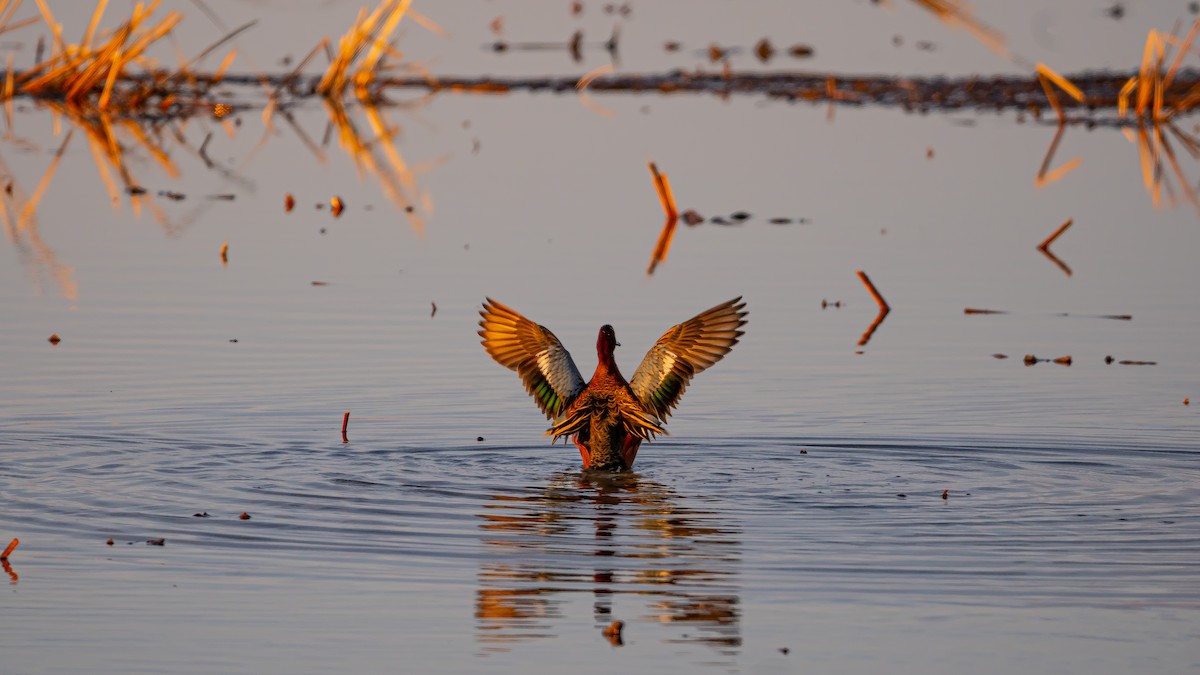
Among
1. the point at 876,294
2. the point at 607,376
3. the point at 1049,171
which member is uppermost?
the point at 1049,171

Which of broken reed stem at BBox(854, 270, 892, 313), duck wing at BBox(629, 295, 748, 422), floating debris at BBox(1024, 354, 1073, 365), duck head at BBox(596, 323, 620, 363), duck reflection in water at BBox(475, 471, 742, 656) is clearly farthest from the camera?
broken reed stem at BBox(854, 270, 892, 313)

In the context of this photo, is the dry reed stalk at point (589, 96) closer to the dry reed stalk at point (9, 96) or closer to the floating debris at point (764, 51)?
the floating debris at point (764, 51)

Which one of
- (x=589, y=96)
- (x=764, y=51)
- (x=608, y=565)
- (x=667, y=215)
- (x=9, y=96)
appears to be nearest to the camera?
(x=608, y=565)

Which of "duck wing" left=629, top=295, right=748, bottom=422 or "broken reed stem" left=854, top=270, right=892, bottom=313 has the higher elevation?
"broken reed stem" left=854, top=270, right=892, bottom=313

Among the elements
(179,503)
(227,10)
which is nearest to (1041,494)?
(179,503)

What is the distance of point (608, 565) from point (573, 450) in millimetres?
2878

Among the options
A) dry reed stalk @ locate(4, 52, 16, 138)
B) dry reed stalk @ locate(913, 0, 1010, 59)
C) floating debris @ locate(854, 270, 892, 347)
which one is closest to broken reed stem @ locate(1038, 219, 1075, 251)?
floating debris @ locate(854, 270, 892, 347)

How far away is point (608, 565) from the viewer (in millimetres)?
7477

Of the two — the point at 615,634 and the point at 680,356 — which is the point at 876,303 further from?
the point at 615,634

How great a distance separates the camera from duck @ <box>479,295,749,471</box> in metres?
9.70

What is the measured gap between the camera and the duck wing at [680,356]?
9.84m

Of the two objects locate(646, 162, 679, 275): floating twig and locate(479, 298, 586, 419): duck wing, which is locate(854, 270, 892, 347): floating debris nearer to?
locate(646, 162, 679, 275): floating twig

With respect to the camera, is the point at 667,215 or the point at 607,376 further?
the point at 667,215

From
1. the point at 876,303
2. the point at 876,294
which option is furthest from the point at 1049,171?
the point at 876,294
